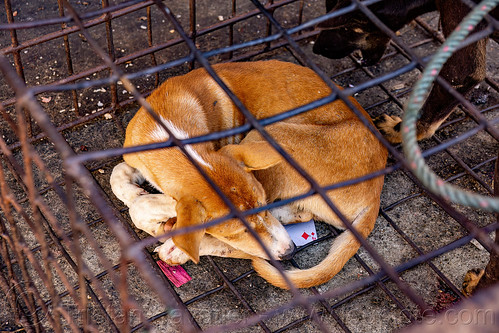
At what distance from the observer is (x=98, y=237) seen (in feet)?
11.7

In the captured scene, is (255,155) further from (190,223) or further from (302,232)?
(302,232)

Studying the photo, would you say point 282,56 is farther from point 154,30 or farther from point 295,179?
point 295,179

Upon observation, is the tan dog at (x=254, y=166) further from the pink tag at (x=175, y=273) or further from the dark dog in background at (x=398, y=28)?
the dark dog in background at (x=398, y=28)

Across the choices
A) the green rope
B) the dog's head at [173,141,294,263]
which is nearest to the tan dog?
the dog's head at [173,141,294,263]

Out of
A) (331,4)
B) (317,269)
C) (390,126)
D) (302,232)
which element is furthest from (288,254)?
(331,4)

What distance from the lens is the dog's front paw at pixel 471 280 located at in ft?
10.7

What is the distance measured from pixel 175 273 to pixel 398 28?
2.20 meters

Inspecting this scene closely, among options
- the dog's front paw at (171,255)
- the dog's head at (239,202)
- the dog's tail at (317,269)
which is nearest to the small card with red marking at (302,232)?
the dog's tail at (317,269)

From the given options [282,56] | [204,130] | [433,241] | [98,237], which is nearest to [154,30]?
[282,56]

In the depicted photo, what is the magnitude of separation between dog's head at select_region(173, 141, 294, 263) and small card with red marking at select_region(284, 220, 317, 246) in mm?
398

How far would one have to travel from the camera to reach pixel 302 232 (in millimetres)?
3652

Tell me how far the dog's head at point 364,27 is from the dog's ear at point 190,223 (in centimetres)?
166

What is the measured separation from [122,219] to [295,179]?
1167 mm

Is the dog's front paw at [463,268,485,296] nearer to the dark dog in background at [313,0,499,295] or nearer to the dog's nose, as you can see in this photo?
the dark dog in background at [313,0,499,295]
